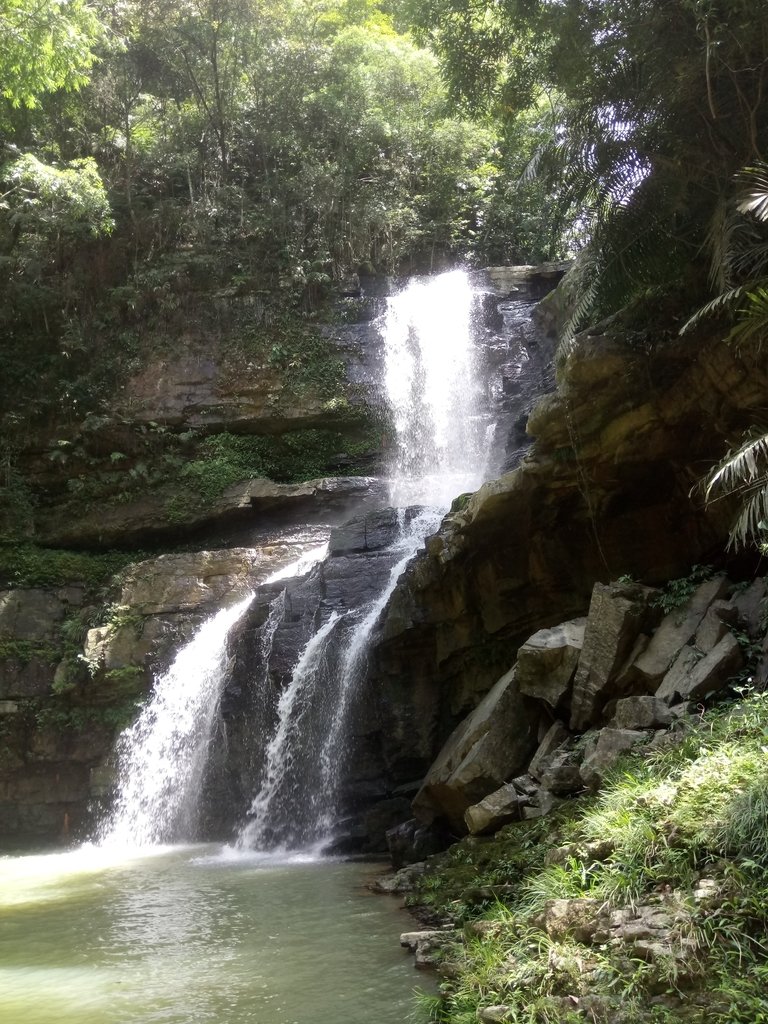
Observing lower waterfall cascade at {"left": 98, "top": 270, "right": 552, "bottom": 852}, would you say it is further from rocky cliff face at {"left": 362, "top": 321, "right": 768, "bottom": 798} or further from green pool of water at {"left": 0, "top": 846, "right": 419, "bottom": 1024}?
green pool of water at {"left": 0, "top": 846, "right": 419, "bottom": 1024}

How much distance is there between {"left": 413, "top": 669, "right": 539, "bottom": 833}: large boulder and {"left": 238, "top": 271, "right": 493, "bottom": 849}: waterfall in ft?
8.22

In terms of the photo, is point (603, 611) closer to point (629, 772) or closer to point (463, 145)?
point (629, 772)

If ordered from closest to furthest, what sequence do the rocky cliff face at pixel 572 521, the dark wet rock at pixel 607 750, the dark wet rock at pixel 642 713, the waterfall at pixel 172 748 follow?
1. the dark wet rock at pixel 607 750
2. the dark wet rock at pixel 642 713
3. the rocky cliff face at pixel 572 521
4. the waterfall at pixel 172 748

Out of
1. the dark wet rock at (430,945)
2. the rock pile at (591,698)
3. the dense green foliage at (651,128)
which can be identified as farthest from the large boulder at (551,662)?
the dense green foliage at (651,128)

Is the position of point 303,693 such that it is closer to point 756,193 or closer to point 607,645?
point 607,645

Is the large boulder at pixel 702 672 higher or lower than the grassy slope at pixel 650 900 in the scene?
higher

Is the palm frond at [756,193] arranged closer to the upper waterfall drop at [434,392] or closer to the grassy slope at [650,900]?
the grassy slope at [650,900]

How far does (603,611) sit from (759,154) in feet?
15.5

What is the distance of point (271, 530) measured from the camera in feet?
59.1

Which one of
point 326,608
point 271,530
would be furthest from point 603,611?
point 271,530

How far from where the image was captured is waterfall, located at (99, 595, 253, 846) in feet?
42.9

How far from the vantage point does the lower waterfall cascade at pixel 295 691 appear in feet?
37.9

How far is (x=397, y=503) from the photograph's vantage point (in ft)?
56.1

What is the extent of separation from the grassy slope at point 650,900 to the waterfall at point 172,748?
790 centimetres
